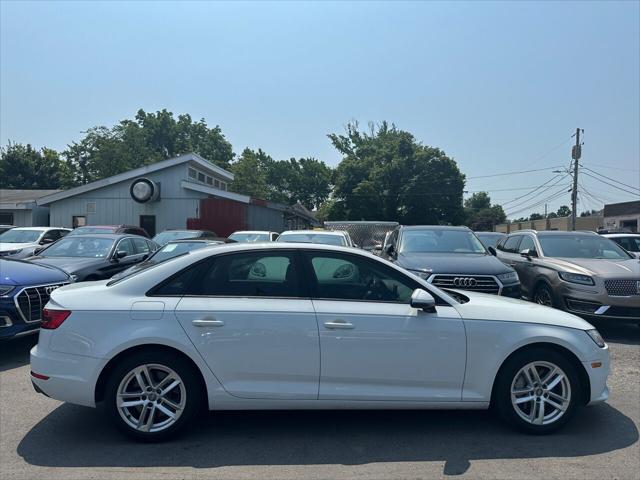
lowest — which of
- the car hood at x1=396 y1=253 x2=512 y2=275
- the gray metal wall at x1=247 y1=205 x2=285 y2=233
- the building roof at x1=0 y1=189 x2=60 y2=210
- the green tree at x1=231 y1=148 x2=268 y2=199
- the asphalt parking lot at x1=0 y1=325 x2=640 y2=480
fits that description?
the asphalt parking lot at x1=0 y1=325 x2=640 y2=480

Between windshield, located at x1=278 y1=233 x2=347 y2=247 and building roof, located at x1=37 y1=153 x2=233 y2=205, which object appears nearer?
windshield, located at x1=278 y1=233 x2=347 y2=247

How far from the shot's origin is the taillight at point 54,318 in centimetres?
399

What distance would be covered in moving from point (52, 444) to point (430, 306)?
3.21 m

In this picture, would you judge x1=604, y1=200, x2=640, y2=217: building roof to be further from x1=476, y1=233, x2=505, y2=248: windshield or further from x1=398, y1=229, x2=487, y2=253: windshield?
x1=398, y1=229, x2=487, y2=253: windshield

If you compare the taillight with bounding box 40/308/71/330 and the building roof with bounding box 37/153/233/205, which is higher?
the building roof with bounding box 37/153/233/205

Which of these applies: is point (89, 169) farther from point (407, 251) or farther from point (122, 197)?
point (407, 251)

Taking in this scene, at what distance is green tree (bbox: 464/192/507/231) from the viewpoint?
7069 cm

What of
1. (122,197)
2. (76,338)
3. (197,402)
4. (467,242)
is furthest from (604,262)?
(122,197)

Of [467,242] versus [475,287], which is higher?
[467,242]

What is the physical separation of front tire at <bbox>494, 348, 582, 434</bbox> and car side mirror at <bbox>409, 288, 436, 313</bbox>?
847 millimetres

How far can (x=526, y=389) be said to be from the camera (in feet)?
13.6

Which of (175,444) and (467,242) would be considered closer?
(175,444)

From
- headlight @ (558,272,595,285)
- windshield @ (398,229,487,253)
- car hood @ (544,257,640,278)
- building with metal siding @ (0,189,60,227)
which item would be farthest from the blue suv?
building with metal siding @ (0,189,60,227)

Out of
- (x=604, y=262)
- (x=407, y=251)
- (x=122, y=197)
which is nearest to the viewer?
(x=604, y=262)
